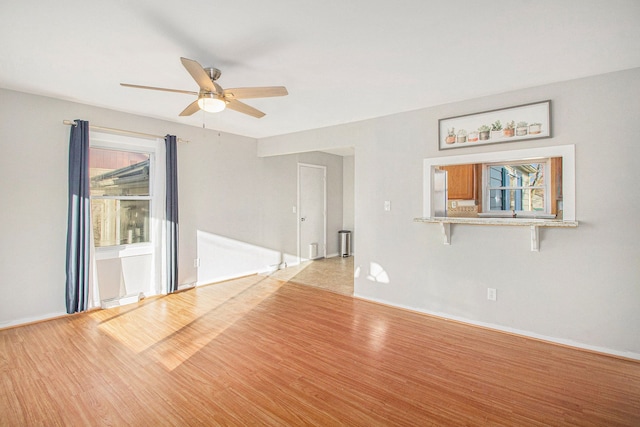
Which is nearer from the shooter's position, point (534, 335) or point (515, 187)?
point (534, 335)

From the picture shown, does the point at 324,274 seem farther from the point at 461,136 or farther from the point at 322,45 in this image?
the point at 322,45

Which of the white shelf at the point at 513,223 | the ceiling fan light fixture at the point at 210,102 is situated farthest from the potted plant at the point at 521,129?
the ceiling fan light fixture at the point at 210,102

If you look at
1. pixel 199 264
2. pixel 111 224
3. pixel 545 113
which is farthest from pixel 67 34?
pixel 545 113

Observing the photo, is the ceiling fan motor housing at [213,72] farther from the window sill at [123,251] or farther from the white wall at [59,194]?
the window sill at [123,251]

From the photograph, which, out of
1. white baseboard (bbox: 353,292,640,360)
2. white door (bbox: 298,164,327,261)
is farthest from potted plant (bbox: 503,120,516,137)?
white door (bbox: 298,164,327,261)

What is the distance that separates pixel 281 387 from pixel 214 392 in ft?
1.53

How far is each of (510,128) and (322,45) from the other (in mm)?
2091

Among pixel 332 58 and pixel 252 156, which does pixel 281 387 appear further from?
pixel 252 156

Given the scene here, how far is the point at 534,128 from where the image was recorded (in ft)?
9.97

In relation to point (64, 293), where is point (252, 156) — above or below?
above

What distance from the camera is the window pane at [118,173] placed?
395 centimetres

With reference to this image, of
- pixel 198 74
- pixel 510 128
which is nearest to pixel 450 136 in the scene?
pixel 510 128

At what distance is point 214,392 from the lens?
222cm

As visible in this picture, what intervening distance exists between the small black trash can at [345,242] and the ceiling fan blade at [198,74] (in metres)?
5.31
